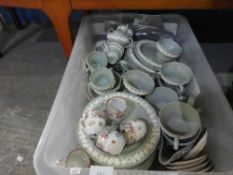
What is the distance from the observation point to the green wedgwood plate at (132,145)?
27.0 inches

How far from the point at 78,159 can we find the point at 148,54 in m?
0.51

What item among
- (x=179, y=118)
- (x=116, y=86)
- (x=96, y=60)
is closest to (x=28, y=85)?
(x=96, y=60)

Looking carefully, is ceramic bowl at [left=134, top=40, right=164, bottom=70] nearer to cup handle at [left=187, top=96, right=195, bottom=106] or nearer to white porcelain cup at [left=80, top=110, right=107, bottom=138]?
cup handle at [left=187, top=96, right=195, bottom=106]

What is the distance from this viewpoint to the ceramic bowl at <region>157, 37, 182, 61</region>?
0.92 m

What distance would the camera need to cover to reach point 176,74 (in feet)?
2.96

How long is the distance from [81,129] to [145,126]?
0.20m

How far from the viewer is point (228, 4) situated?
2.79 ft

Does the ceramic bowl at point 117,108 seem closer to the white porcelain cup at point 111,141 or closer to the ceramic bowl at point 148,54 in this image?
the white porcelain cup at point 111,141

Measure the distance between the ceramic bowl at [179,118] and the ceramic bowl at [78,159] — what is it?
0.24 metres

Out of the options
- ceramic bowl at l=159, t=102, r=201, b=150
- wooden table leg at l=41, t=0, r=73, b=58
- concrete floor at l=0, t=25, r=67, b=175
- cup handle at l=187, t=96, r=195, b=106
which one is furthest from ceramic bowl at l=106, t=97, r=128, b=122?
concrete floor at l=0, t=25, r=67, b=175

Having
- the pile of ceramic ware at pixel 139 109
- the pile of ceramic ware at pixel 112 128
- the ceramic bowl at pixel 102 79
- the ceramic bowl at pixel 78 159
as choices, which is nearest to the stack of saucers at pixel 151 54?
the pile of ceramic ware at pixel 139 109

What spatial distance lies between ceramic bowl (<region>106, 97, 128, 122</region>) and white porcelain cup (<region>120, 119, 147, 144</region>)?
0.12ft

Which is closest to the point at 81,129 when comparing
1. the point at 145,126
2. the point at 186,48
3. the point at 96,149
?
the point at 96,149

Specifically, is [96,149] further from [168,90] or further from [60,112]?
[168,90]
